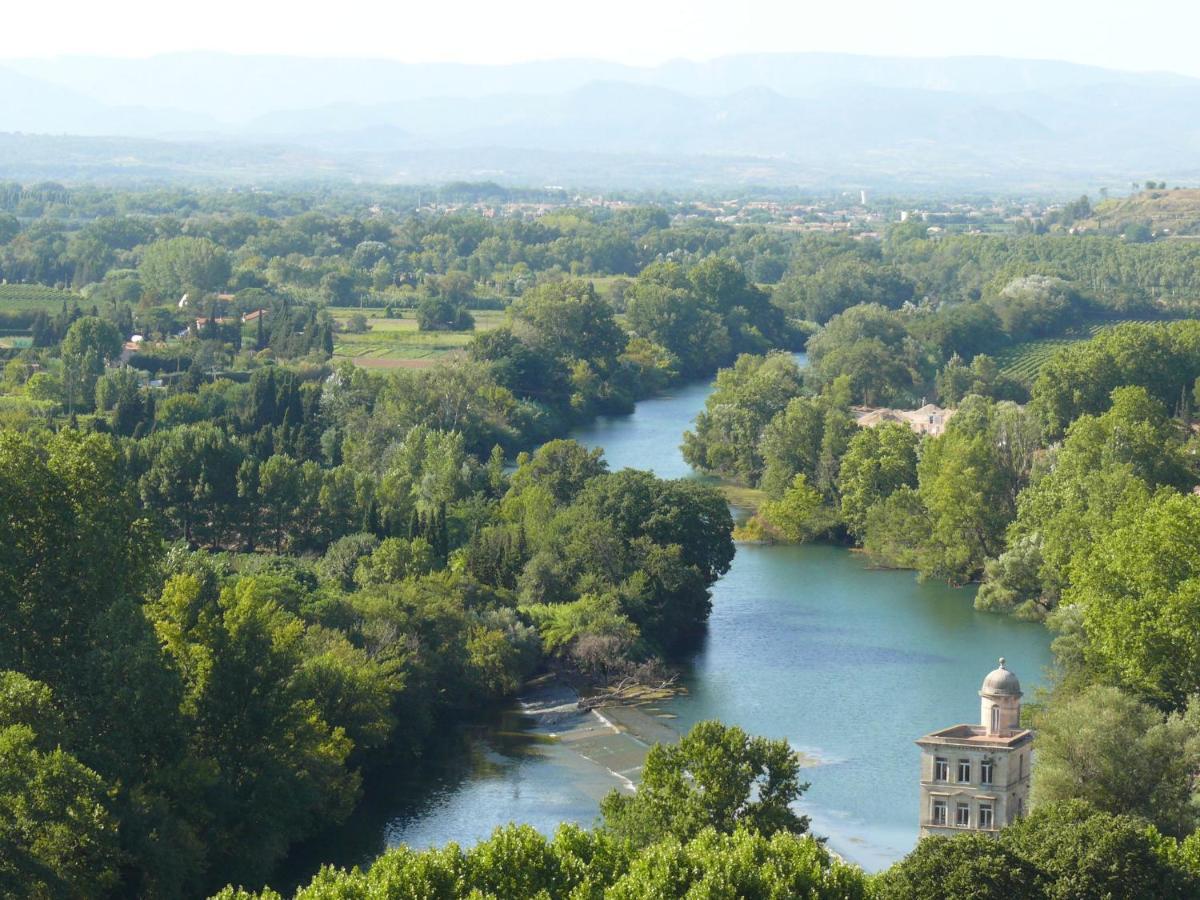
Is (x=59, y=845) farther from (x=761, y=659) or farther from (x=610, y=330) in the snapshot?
(x=610, y=330)

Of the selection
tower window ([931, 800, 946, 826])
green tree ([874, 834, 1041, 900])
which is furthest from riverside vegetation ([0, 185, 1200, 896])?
tower window ([931, 800, 946, 826])

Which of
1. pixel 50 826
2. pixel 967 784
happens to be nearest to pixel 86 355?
pixel 50 826

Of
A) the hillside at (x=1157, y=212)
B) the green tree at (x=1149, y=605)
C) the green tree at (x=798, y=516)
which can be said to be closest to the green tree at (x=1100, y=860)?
the green tree at (x=1149, y=605)

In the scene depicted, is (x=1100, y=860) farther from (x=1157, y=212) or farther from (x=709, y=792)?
(x=1157, y=212)

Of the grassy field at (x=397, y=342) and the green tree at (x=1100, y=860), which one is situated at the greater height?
the green tree at (x=1100, y=860)

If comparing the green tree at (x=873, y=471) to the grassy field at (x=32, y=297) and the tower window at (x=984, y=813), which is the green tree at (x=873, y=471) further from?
the grassy field at (x=32, y=297)

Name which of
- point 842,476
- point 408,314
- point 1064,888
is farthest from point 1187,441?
point 408,314
